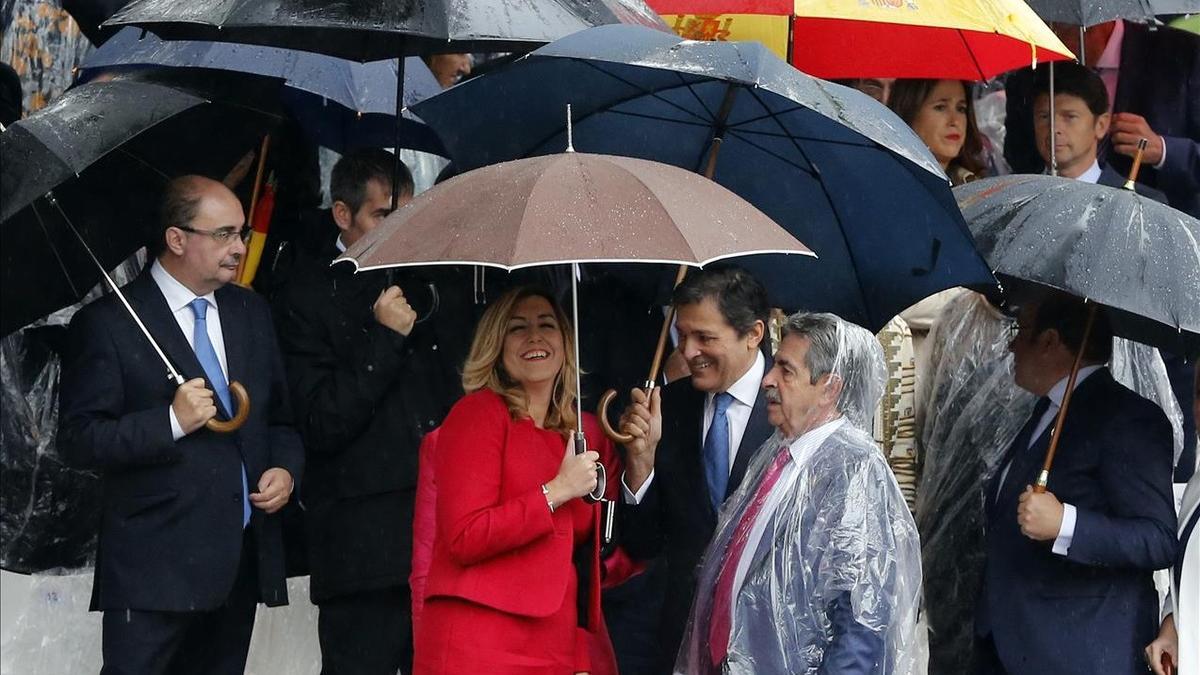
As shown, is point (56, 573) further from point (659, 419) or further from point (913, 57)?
point (913, 57)

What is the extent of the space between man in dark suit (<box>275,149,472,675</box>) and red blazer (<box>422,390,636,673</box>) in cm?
99

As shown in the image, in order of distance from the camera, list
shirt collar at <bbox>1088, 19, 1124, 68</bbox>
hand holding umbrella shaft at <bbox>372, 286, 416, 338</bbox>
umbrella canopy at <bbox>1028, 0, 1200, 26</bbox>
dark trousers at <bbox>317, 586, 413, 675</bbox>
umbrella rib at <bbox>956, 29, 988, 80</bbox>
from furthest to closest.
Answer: shirt collar at <bbox>1088, 19, 1124, 68</bbox>
umbrella rib at <bbox>956, 29, 988, 80</bbox>
umbrella canopy at <bbox>1028, 0, 1200, 26</bbox>
dark trousers at <bbox>317, 586, 413, 675</bbox>
hand holding umbrella shaft at <bbox>372, 286, 416, 338</bbox>

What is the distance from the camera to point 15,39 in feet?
27.1

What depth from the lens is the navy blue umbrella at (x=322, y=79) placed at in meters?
7.16

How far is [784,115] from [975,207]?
68cm

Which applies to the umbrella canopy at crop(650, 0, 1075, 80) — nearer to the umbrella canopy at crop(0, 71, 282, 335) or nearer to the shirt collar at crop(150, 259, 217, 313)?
the umbrella canopy at crop(0, 71, 282, 335)

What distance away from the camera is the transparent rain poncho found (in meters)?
7.59

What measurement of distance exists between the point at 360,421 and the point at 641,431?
4.28ft

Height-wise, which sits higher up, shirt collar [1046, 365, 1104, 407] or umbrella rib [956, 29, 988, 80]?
umbrella rib [956, 29, 988, 80]

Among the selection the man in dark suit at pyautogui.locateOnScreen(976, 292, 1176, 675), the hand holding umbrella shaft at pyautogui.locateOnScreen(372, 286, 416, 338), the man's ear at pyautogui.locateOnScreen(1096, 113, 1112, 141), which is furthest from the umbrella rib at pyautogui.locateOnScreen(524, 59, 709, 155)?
the man's ear at pyautogui.locateOnScreen(1096, 113, 1112, 141)

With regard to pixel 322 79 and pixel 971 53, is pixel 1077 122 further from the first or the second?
pixel 322 79

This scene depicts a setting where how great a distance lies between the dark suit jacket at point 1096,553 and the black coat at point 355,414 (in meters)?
2.03

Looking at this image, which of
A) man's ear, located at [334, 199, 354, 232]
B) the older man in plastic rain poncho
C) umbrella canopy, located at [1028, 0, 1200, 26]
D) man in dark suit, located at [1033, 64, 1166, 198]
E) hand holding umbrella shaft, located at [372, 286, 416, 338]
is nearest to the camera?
the older man in plastic rain poncho

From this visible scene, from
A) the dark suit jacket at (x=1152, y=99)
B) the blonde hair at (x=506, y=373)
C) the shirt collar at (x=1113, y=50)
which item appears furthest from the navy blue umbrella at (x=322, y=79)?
the shirt collar at (x=1113, y=50)
